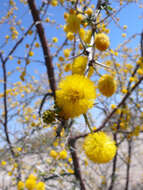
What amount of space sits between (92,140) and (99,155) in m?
0.07

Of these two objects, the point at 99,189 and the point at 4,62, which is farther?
the point at 99,189

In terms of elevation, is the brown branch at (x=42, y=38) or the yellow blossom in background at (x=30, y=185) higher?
the brown branch at (x=42, y=38)

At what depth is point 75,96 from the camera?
25.8 inches

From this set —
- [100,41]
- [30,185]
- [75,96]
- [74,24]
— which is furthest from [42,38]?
[30,185]

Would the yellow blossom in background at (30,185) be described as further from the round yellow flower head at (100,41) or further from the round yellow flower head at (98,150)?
the round yellow flower head at (100,41)

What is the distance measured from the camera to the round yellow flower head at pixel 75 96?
25.1 inches

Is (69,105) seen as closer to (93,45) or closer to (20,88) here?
(93,45)

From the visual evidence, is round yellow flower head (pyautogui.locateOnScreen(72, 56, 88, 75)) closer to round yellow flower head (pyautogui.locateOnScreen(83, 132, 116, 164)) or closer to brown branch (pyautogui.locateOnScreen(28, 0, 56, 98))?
A: round yellow flower head (pyautogui.locateOnScreen(83, 132, 116, 164))

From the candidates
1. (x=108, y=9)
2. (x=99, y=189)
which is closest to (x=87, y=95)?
(x=108, y=9)

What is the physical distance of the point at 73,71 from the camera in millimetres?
822

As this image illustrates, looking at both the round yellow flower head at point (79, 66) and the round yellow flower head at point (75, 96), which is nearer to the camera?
the round yellow flower head at point (75, 96)

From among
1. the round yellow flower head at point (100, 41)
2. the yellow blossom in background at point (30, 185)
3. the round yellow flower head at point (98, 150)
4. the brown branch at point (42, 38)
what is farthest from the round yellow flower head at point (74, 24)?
the yellow blossom in background at point (30, 185)

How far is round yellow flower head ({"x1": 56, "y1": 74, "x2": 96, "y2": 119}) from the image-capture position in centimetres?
64

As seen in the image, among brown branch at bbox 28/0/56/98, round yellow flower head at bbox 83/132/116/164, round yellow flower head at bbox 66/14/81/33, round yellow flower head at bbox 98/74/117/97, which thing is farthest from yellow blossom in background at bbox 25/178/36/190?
round yellow flower head at bbox 66/14/81/33
